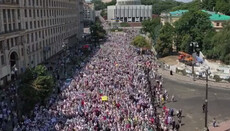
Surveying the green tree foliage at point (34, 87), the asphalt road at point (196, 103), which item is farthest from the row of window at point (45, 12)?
the asphalt road at point (196, 103)

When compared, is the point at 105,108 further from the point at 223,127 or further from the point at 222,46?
the point at 222,46

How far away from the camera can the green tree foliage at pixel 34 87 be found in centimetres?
2736

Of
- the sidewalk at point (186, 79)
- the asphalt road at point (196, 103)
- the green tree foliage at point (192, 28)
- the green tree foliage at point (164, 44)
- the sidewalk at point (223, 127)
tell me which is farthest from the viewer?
the green tree foliage at point (164, 44)

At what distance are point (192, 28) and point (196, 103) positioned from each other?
3634 centimetres

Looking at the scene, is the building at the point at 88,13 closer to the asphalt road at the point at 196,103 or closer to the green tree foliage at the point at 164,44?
the green tree foliage at the point at 164,44

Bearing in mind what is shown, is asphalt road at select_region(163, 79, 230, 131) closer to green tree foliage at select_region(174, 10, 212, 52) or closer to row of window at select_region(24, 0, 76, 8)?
green tree foliage at select_region(174, 10, 212, 52)

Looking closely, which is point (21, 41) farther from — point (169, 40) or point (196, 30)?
point (196, 30)

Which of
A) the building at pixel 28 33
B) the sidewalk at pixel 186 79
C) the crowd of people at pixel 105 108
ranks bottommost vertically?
the sidewalk at pixel 186 79

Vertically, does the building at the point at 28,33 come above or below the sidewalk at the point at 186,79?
above

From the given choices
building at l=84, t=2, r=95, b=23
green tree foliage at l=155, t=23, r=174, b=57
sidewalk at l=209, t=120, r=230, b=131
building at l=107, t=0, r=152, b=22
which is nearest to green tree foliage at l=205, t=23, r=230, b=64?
green tree foliage at l=155, t=23, r=174, b=57

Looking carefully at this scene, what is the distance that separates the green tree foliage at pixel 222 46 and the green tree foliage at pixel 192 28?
7397 millimetres

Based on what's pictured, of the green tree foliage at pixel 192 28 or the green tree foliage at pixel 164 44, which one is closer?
the green tree foliage at pixel 192 28

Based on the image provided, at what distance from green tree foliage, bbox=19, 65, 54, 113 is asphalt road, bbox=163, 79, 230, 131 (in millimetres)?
13883

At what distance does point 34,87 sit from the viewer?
27.7m
